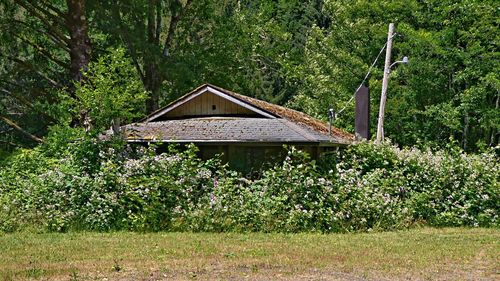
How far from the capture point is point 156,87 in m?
32.6

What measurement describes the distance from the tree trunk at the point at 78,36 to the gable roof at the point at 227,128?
3965 millimetres

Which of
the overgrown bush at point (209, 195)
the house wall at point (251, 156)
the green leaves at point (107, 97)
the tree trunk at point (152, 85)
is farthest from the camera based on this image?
the tree trunk at point (152, 85)

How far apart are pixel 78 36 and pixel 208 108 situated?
20.4ft

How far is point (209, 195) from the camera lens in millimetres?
16562

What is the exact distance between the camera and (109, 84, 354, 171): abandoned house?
18609mm

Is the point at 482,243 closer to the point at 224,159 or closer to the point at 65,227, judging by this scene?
the point at 224,159

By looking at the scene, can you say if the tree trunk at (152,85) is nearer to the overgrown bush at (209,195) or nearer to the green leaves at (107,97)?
the green leaves at (107,97)

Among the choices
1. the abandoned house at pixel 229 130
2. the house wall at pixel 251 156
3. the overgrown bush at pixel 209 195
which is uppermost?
the abandoned house at pixel 229 130

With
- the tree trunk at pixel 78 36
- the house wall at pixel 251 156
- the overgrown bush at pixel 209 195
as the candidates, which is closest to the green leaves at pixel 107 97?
the overgrown bush at pixel 209 195

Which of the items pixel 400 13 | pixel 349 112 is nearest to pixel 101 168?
pixel 349 112

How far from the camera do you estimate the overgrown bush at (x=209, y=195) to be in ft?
52.5

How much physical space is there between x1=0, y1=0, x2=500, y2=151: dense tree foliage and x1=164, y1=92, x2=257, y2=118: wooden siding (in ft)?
15.7

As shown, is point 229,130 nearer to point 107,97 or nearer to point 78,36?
point 107,97

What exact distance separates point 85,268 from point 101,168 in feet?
21.4
